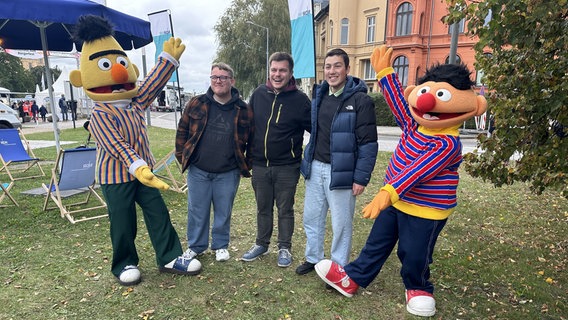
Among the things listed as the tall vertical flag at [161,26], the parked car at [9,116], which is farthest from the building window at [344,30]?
the parked car at [9,116]

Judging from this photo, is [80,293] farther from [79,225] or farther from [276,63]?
[276,63]

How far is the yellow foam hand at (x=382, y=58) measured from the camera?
121 inches

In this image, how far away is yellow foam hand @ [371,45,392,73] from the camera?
10.1 feet

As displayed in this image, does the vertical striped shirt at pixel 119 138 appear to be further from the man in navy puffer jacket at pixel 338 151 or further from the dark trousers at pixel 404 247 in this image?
the dark trousers at pixel 404 247

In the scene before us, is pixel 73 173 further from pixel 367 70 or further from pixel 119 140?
pixel 367 70

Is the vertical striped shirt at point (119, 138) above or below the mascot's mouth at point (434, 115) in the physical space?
below

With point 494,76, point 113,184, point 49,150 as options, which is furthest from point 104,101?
point 49,150

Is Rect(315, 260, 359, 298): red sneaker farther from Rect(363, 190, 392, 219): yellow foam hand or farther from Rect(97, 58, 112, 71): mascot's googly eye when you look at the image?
Rect(97, 58, 112, 71): mascot's googly eye

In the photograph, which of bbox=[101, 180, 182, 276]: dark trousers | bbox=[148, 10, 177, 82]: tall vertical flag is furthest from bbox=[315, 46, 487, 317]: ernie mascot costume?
bbox=[148, 10, 177, 82]: tall vertical flag

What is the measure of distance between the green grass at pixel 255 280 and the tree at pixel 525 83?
97 cm

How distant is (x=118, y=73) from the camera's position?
3113 millimetres

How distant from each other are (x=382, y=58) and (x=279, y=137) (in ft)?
3.72

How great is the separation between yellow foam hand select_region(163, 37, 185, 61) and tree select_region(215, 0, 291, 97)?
95.8 feet

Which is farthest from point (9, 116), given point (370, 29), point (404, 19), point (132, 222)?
point (370, 29)
